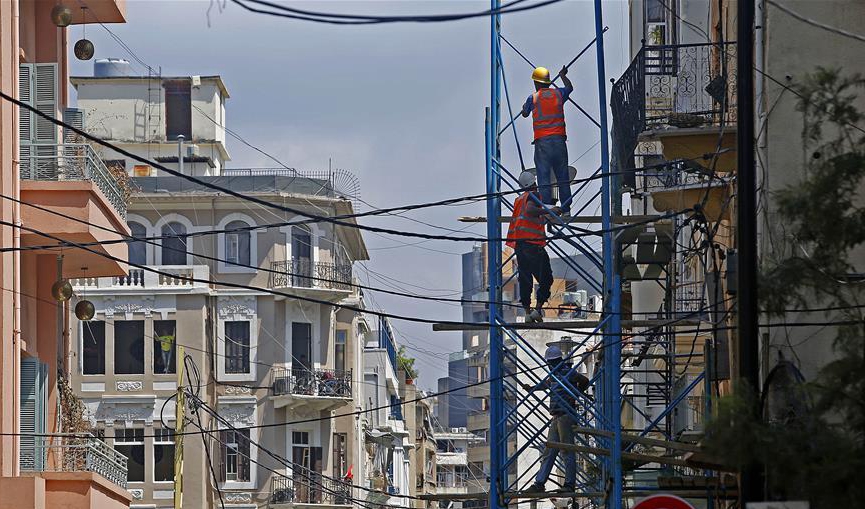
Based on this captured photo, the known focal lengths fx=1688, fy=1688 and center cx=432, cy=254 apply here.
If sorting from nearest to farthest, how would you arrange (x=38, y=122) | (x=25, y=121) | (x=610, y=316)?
(x=610, y=316)
(x=25, y=121)
(x=38, y=122)

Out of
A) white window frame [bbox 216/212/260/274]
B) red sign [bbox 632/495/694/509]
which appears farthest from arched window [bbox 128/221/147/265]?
red sign [bbox 632/495/694/509]

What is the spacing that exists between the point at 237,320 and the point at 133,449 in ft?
17.9

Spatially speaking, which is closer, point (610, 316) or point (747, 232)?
point (747, 232)

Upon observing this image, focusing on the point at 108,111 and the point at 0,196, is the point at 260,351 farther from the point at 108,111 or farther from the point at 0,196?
the point at 0,196

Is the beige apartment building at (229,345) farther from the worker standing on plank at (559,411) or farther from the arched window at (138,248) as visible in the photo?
the worker standing on plank at (559,411)

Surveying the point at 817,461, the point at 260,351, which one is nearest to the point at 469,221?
the point at 817,461

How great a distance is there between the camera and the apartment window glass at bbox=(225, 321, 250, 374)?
5338cm

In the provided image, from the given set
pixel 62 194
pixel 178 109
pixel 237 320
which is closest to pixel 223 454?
pixel 237 320

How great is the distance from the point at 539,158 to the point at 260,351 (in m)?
34.7

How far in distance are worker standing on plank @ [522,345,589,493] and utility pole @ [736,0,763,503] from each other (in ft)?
23.5

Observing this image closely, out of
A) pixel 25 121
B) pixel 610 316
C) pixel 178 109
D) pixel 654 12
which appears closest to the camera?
pixel 610 316

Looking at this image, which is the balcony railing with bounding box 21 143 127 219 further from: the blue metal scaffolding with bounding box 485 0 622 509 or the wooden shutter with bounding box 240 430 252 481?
the wooden shutter with bounding box 240 430 252 481

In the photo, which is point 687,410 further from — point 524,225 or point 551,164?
point 551,164

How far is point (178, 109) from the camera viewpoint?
6019 centimetres
